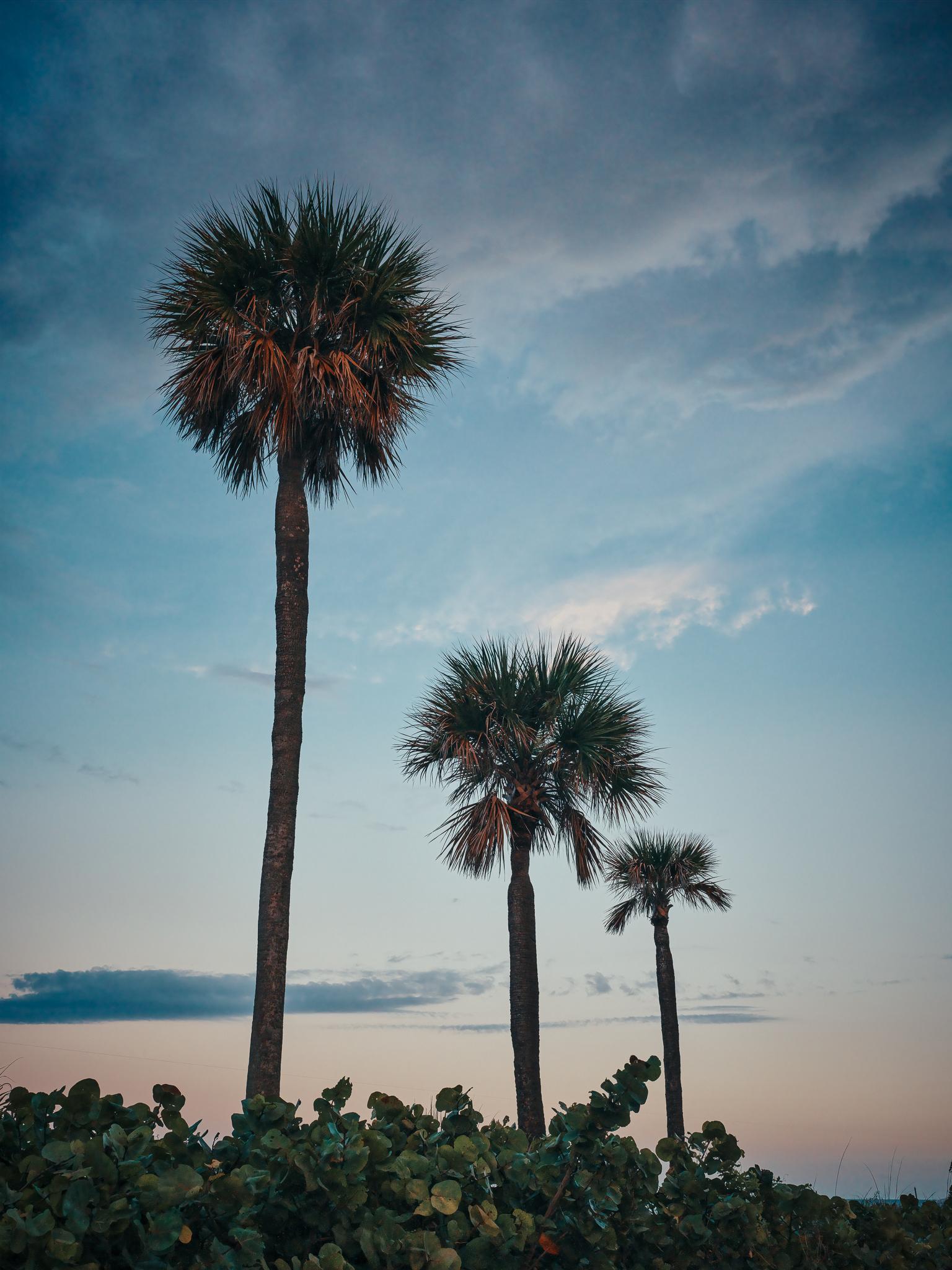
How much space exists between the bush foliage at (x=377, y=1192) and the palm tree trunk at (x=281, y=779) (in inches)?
248

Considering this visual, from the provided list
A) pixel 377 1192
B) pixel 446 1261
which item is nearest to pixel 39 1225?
pixel 446 1261

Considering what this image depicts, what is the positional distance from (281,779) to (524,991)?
7596 millimetres

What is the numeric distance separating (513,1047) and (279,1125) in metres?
13.7

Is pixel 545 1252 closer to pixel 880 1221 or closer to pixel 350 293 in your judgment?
pixel 880 1221

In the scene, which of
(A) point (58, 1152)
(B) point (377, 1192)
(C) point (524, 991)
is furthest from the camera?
(C) point (524, 991)

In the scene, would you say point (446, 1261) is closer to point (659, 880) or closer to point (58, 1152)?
point (58, 1152)

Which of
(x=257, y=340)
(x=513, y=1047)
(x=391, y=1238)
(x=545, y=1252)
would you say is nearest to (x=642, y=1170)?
(x=545, y=1252)

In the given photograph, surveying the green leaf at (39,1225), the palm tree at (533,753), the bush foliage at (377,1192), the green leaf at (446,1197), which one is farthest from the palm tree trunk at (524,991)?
the green leaf at (39,1225)

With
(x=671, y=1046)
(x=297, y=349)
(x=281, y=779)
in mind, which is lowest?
(x=671, y=1046)

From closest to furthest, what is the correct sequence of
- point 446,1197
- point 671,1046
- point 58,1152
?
point 58,1152, point 446,1197, point 671,1046

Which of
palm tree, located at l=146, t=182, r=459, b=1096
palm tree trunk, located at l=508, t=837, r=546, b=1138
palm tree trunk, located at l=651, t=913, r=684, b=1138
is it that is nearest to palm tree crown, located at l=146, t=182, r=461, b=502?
palm tree, located at l=146, t=182, r=459, b=1096

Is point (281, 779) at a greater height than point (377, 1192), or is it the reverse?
point (281, 779)

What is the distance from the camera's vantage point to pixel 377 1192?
11.7 ft

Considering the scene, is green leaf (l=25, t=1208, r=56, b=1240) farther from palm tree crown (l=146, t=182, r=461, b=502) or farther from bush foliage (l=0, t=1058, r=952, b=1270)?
palm tree crown (l=146, t=182, r=461, b=502)
